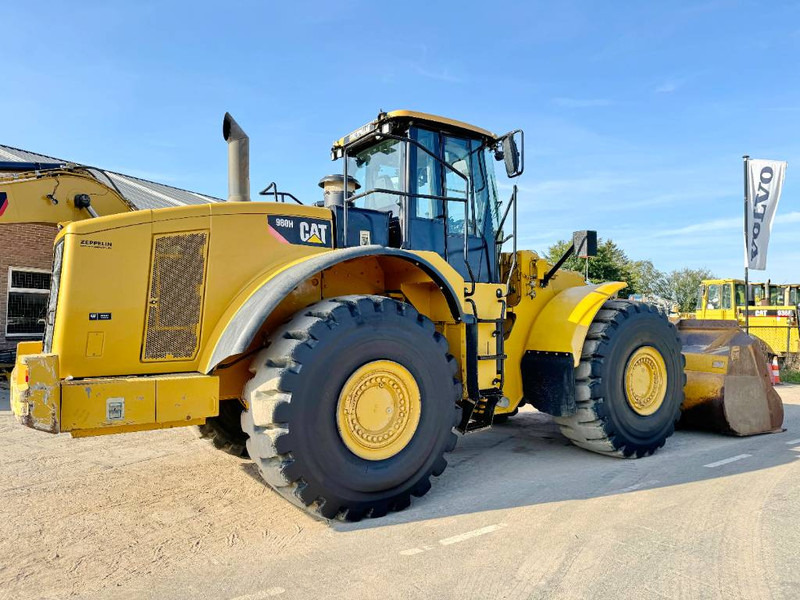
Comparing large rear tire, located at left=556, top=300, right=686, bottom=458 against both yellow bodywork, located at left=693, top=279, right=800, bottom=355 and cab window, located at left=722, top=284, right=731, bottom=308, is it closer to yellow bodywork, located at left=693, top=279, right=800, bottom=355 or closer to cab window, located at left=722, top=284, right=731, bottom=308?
yellow bodywork, located at left=693, top=279, right=800, bottom=355

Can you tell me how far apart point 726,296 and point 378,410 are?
727 inches

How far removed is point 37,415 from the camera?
320 centimetres

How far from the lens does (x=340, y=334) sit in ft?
12.1

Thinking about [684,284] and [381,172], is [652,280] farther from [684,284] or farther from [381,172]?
[381,172]

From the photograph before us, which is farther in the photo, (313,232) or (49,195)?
(49,195)

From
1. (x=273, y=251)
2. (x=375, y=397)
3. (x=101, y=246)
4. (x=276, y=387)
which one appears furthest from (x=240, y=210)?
(x=375, y=397)

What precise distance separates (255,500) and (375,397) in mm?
1185

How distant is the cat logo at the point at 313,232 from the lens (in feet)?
13.9

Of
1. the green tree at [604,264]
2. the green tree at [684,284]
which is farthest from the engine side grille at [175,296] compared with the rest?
the green tree at [684,284]

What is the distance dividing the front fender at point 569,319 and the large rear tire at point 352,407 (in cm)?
149

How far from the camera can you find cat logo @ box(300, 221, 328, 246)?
13.9 feet

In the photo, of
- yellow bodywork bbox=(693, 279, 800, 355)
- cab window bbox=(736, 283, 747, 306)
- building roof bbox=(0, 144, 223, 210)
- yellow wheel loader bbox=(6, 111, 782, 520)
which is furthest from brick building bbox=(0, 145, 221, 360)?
cab window bbox=(736, 283, 747, 306)

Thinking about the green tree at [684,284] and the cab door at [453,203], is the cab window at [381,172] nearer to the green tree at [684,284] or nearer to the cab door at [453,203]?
the cab door at [453,203]

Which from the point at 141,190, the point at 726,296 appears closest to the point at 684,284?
the point at 726,296
